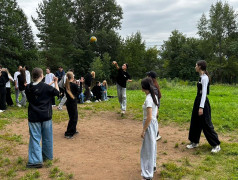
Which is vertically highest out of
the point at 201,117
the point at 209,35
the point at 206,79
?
the point at 209,35

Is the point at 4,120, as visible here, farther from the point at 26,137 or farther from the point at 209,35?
the point at 209,35

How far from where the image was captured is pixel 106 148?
6.06 metres

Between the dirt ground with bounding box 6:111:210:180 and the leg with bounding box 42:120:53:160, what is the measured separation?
285 millimetres

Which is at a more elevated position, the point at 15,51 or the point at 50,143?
the point at 15,51

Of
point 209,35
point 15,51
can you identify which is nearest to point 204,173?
point 15,51

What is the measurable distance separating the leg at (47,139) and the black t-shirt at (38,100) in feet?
0.55

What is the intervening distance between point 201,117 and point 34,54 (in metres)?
25.5

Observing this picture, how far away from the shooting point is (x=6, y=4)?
26328 millimetres

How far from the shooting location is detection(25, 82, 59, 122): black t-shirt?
4746mm

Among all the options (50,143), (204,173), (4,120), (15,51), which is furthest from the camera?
(15,51)

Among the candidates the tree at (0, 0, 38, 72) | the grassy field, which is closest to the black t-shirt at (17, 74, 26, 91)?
the grassy field

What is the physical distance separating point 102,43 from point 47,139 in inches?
1474

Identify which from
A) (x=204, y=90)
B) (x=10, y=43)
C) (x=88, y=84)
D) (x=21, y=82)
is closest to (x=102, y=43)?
(x=10, y=43)

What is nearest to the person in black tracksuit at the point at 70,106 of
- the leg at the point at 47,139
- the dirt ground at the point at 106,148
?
the dirt ground at the point at 106,148
